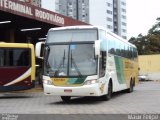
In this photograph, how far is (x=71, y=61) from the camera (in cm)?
1948

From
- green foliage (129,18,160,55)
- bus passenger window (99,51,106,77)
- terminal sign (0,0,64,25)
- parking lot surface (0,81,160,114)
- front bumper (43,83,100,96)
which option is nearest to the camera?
parking lot surface (0,81,160,114)

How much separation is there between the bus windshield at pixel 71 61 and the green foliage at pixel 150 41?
3224 inches

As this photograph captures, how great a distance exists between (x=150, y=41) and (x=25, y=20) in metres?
70.6

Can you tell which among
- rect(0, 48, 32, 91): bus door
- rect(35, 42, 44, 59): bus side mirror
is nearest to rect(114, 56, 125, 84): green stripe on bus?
rect(0, 48, 32, 91): bus door

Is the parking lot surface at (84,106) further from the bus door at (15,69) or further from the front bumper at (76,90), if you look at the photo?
the bus door at (15,69)

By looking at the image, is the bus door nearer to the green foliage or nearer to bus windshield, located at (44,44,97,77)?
bus windshield, located at (44,44,97,77)

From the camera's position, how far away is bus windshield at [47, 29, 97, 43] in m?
20.0

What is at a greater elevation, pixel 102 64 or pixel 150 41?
pixel 150 41

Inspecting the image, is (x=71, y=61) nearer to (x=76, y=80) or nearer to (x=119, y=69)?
(x=76, y=80)

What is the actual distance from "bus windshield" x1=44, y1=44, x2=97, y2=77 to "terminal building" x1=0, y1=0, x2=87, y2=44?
34.1 ft

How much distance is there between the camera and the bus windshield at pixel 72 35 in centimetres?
1995

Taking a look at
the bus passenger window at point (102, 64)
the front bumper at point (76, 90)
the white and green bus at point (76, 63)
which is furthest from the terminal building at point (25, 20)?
the front bumper at point (76, 90)

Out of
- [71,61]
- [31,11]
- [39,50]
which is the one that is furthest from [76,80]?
[31,11]

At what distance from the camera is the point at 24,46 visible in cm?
2491
